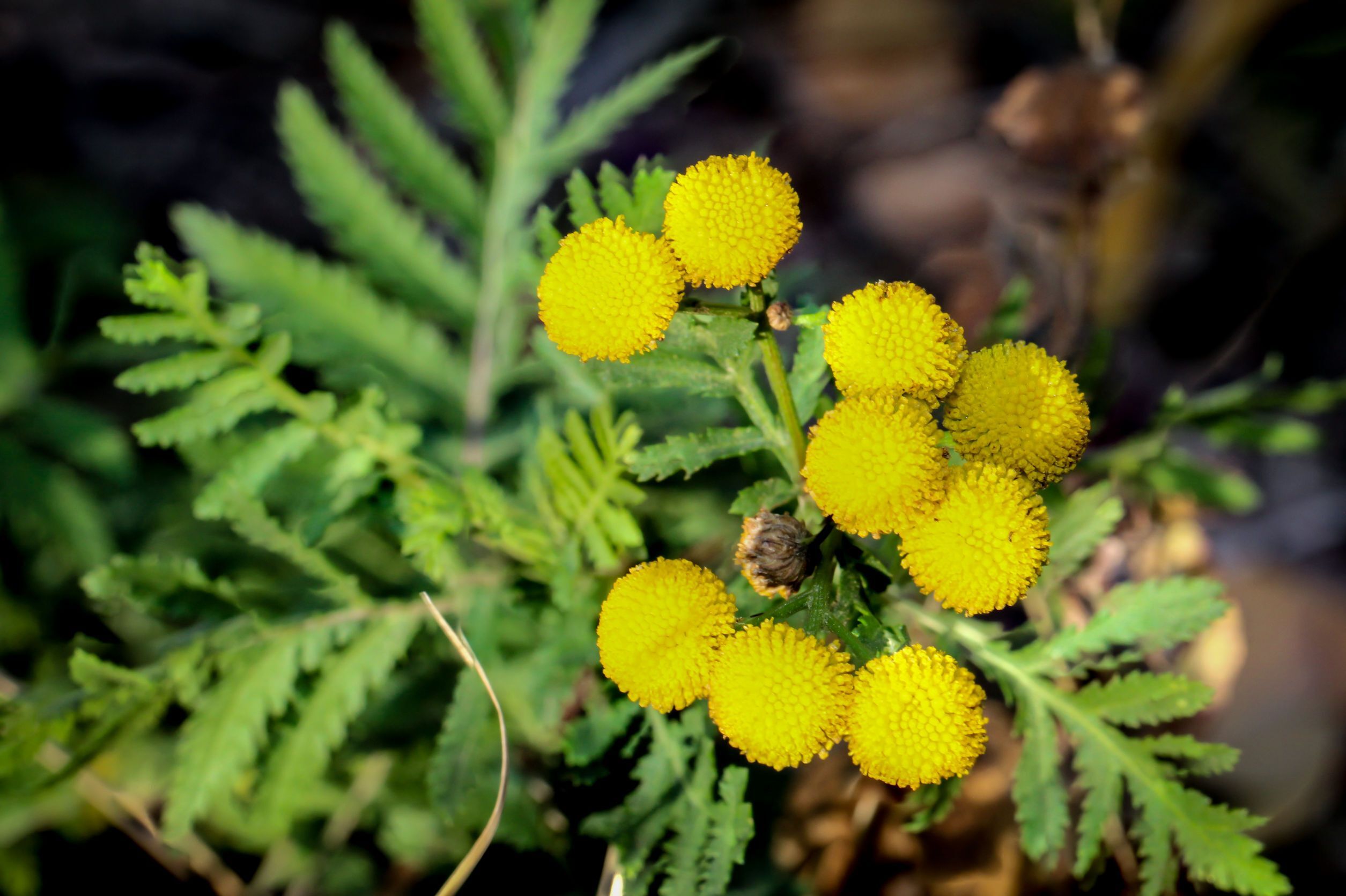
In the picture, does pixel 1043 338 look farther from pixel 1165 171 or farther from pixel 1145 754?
pixel 1165 171

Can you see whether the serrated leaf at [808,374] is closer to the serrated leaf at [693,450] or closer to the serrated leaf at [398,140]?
the serrated leaf at [693,450]

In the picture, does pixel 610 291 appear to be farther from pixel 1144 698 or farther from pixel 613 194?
pixel 1144 698

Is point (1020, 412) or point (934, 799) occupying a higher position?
point (1020, 412)

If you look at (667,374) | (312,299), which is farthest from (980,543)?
(312,299)

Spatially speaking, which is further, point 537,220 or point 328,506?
point 328,506

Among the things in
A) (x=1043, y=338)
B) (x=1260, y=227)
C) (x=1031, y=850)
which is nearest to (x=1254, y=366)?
(x=1260, y=227)

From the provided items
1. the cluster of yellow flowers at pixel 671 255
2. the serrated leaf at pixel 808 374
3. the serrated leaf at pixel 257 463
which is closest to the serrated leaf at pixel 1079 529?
the serrated leaf at pixel 808 374

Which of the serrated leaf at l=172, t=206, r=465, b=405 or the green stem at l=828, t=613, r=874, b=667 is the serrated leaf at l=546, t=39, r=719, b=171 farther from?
the green stem at l=828, t=613, r=874, b=667
